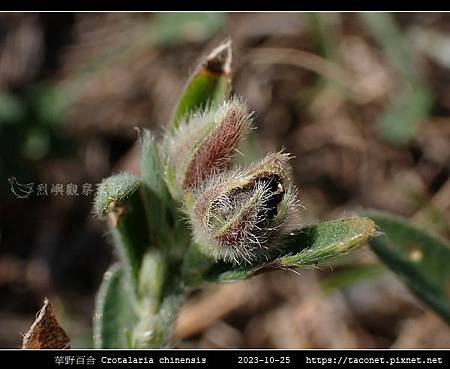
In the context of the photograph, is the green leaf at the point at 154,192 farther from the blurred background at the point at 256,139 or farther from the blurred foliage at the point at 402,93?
the blurred foliage at the point at 402,93

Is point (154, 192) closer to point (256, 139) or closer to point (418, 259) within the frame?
point (418, 259)

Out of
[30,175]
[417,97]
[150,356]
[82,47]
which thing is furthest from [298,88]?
[150,356]

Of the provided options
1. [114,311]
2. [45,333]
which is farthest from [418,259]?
[45,333]

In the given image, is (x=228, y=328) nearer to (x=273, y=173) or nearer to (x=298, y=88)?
(x=298, y=88)

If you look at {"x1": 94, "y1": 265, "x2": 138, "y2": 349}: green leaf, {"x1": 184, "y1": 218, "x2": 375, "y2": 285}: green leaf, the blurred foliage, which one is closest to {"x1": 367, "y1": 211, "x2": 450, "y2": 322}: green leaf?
{"x1": 184, "y1": 218, "x2": 375, "y2": 285}: green leaf

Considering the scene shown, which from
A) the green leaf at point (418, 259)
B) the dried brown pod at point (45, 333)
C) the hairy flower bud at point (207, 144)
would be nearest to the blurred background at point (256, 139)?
the green leaf at point (418, 259)

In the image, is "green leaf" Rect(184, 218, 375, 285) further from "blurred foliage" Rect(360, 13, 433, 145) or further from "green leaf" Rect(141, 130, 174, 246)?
"blurred foliage" Rect(360, 13, 433, 145)
